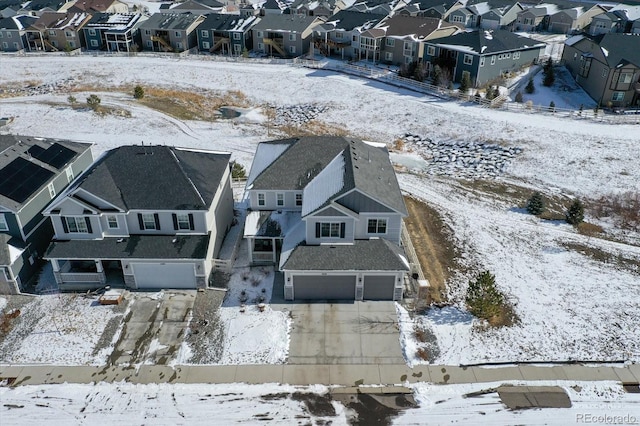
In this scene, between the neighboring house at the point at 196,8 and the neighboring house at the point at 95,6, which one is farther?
the neighboring house at the point at 95,6

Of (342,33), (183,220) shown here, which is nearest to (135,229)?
(183,220)

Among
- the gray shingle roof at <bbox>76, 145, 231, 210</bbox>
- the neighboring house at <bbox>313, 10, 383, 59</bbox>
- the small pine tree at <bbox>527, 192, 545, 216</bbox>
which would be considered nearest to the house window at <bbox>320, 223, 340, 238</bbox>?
the gray shingle roof at <bbox>76, 145, 231, 210</bbox>

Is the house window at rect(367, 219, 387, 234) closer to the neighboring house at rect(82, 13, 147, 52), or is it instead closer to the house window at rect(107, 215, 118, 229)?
the house window at rect(107, 215, 118, 229)

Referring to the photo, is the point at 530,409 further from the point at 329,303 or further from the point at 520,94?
the point at 520,94

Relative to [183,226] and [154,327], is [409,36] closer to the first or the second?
[183,226]

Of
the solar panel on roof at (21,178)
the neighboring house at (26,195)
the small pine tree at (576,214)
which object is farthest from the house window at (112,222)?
the small pine tree at (576,214)

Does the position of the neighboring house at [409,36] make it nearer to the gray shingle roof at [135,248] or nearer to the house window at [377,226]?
the house window at [377,226]
